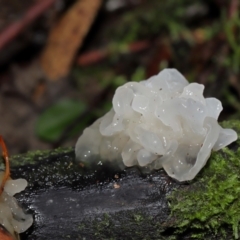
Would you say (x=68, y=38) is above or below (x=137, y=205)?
below

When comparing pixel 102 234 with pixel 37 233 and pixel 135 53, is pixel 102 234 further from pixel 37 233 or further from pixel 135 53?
pixel 135 53

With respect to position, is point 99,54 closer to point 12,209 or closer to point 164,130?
point 164,130

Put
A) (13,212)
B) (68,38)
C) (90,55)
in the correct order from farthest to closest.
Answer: (90,55)
(68,38)
(13,212)

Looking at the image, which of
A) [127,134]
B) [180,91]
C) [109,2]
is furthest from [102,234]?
[109,2]

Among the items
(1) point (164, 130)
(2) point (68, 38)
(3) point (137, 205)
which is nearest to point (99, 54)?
(2) point (68, 38)

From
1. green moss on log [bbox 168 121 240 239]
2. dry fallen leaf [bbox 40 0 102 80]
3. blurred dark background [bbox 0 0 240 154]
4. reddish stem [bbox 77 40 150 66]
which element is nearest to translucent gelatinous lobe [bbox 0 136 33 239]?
green moss on log [bbox 168 121 240 239]

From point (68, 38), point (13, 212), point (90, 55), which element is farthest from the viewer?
point (90, 55)
